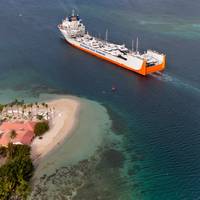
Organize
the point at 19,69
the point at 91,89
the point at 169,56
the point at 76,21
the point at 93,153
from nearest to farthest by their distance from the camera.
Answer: the point at 93,153 → the point at 91,89 → the point at 19,69 → the point at 169,56 → the point at 76,21

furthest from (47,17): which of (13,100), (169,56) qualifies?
(13,100)

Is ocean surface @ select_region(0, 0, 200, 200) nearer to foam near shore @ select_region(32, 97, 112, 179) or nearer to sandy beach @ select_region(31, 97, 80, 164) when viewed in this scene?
foam near shore @ select_region(32, 97, 112, 179)

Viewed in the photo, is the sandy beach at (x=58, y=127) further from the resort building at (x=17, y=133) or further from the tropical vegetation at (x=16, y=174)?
the tropical vegetation at (x=16, y=174)

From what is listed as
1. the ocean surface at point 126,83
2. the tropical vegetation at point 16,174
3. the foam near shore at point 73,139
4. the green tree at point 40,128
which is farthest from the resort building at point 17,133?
the ocean surface at point 126,83

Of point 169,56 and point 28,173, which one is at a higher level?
point 169,56

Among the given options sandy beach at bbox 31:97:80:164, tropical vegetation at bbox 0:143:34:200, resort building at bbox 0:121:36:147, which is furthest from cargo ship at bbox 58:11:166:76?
tropical vegetation at bbox 0:143:34:200

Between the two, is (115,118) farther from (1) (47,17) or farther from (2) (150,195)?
(1) (47,17)
